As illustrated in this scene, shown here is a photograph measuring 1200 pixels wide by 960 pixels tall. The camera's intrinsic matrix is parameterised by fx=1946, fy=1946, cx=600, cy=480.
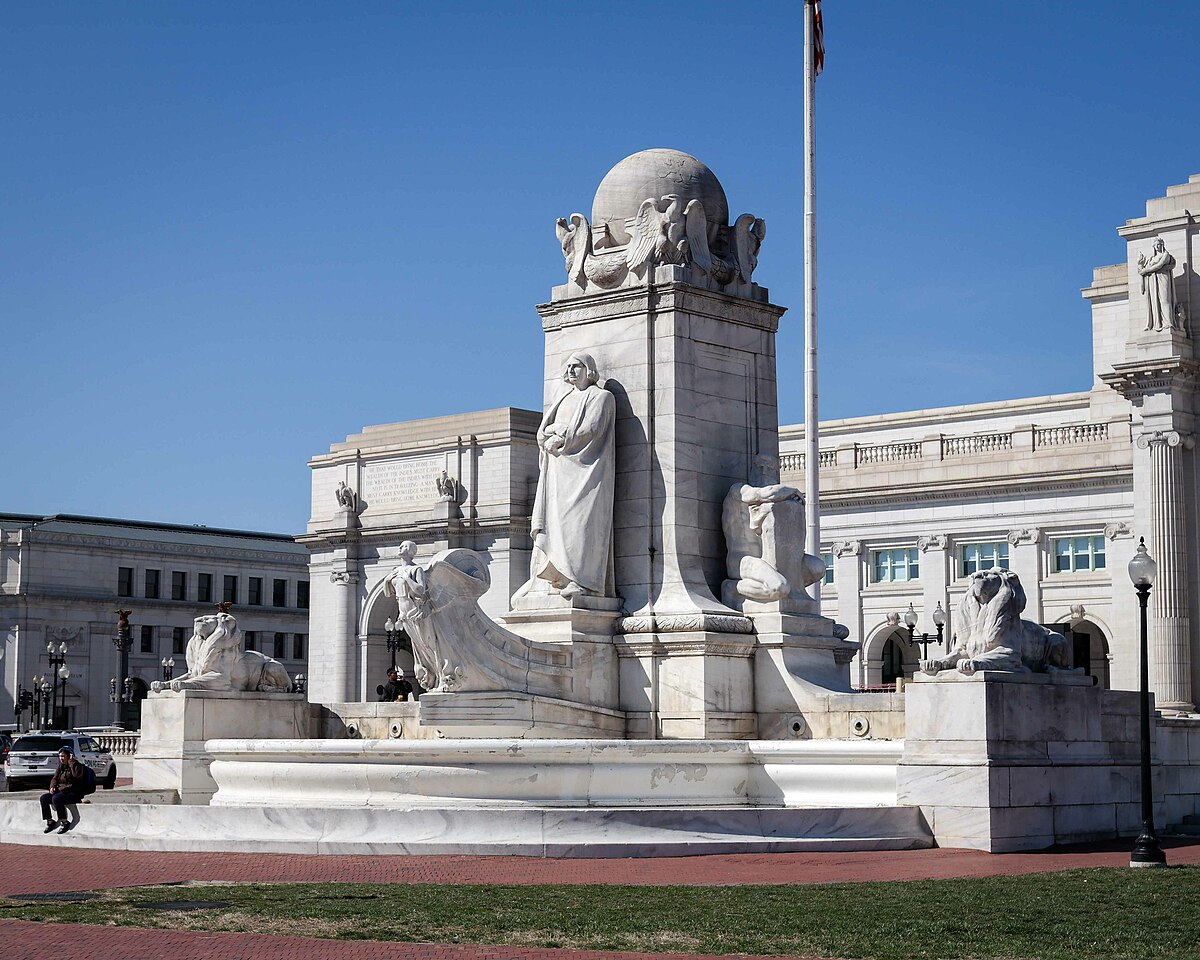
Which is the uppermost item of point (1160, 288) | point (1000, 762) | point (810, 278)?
point (1160, 288)

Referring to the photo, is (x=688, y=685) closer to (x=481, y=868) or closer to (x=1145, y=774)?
(x=1145, y=774)

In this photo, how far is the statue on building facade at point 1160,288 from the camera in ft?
212

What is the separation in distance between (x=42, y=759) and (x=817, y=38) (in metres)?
26.3

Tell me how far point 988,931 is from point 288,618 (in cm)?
11672

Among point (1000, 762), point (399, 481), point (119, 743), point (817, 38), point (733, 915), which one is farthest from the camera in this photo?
point (399, 481)

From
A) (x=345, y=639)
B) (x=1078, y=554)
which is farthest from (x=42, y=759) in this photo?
(x=345, y=639)

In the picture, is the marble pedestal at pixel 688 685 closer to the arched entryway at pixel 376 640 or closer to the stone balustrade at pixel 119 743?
the stone balustrade at pixel 119 743

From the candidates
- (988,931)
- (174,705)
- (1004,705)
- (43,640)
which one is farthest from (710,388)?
(43,640)

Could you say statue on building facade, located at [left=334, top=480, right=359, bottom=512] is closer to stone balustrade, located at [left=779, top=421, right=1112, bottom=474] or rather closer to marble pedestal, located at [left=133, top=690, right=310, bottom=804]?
stone balustrade, located at [left=779, top=421, right=1112, bottom=474]

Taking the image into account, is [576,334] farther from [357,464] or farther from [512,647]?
[357,464]

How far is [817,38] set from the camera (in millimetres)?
45594

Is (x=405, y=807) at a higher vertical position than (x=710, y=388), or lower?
lower

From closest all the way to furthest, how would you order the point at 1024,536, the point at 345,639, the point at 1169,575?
the point at 1169,575 → the point at 1024,536 → the point at 345,639

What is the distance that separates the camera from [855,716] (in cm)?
2355
